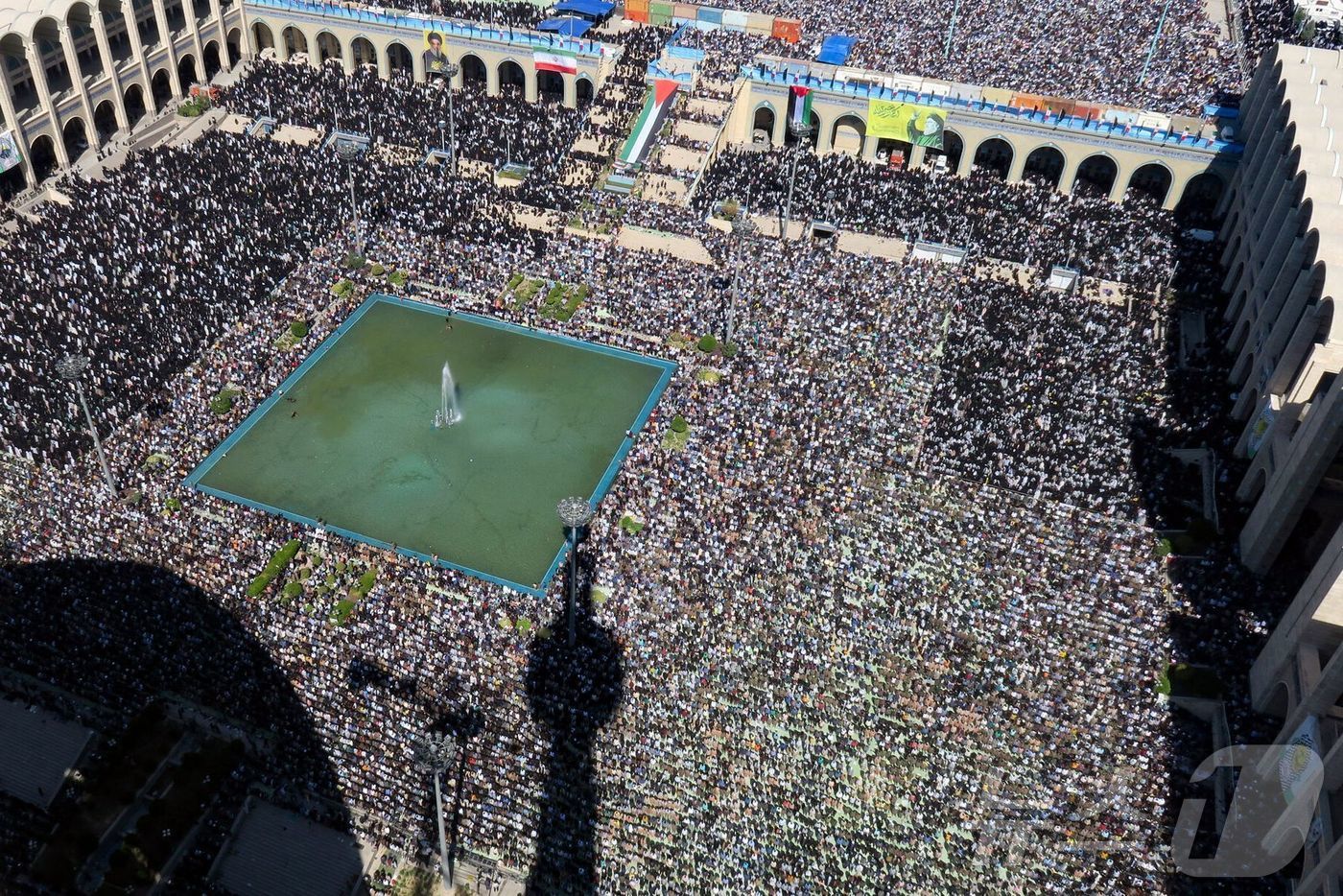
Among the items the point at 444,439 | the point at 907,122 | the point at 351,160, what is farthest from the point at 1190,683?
the point at 351,160

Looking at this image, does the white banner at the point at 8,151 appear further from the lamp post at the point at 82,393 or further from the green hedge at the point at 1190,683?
the green hedge at the point at 1190,683

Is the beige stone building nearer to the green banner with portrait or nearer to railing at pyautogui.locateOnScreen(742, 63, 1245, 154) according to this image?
railing at pyautogui.locateOnScreen(742, 63, 1245, 154)

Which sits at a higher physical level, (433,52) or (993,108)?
(993,108)

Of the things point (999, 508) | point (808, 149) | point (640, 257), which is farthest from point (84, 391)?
point (808, 149)

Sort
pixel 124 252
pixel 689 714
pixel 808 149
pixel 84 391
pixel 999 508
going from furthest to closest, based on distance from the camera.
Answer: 1. pixel 808 149
2. pixel 124 252
3. pixel 84 391
4. pixel 999 508
5. pixel 689 714

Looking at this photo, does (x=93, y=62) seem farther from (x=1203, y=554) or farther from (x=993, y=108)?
(x=1203, y=554)

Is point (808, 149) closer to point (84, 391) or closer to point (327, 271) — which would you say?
point (327, 271)
